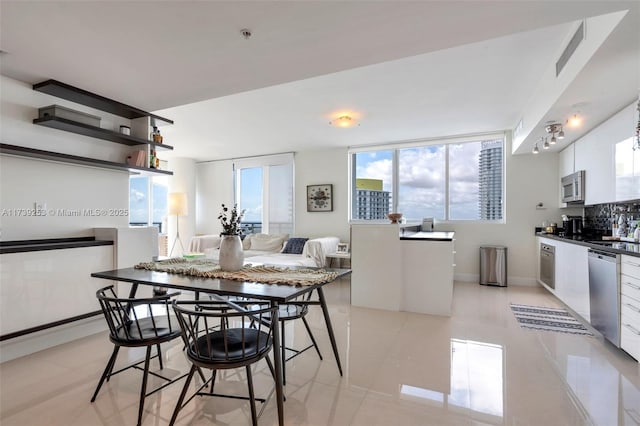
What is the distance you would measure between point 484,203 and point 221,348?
5.44 m

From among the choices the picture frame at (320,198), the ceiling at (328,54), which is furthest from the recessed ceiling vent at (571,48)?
the picture frame at (320,198)

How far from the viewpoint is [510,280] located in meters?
5.46

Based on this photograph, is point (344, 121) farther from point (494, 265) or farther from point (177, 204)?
point (177, 204)

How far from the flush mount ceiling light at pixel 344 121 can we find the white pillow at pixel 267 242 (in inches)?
115

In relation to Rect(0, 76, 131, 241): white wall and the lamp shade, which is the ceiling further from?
the lamp shade

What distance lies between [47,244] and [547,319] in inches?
201

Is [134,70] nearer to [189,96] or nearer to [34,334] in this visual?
[189,96]

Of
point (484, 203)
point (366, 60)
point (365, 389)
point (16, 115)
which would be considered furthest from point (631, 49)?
point (16, 115)

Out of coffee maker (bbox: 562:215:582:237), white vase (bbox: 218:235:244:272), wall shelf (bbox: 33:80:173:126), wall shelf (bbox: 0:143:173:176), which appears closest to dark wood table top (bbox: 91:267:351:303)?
white vase (bbox: 218:235:244:272)

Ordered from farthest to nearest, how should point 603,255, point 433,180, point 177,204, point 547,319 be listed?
point 177,204 → point 433,180 → point 547,319 → point 603,255

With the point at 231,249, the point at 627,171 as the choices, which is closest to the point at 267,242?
the point at 231,249

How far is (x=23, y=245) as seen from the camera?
2.79 meters

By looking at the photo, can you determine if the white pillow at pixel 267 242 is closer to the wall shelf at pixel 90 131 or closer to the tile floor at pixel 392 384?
the wall shelf at pixel 90 131

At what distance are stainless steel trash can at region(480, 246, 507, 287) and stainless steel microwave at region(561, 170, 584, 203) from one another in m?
1.20
